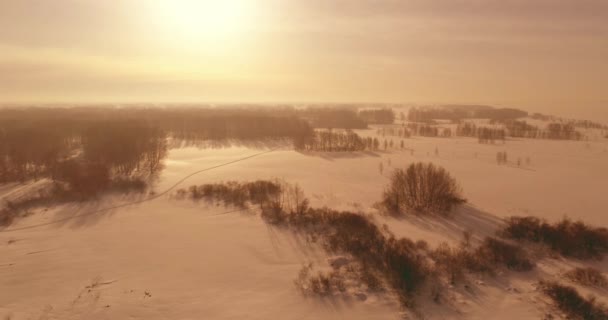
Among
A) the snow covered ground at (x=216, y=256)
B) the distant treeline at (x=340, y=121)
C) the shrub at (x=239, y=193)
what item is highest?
the distant treeline at (x=340, y=121)

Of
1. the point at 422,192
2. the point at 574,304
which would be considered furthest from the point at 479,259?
the point at 422,192

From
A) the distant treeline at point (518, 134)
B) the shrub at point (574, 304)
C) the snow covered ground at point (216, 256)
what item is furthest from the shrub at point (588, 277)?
the distant treeline at point (518, 134)

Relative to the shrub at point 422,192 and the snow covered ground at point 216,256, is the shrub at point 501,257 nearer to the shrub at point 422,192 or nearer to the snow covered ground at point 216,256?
the snow covered ground at point 216,256

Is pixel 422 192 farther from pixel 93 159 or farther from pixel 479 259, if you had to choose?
pixel 93 159

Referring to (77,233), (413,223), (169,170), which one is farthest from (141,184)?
(413,223)

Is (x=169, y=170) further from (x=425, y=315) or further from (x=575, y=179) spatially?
(x=575, y=179)

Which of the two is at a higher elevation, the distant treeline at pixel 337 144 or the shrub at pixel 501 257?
the distant treeline at pixel 337 144
